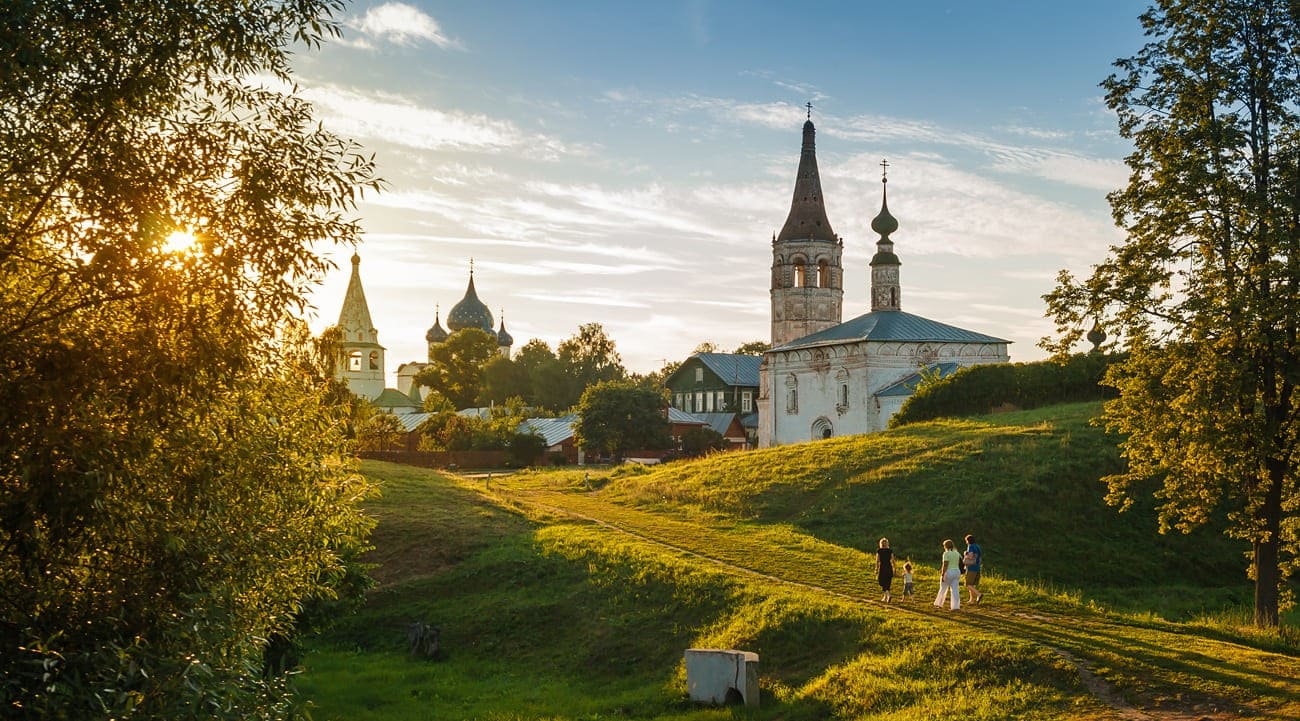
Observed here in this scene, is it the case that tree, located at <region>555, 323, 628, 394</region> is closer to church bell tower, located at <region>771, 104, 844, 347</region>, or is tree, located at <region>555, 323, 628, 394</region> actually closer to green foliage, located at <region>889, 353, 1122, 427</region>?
church bell tower, located at <region>771, 104, 844, 347</region>

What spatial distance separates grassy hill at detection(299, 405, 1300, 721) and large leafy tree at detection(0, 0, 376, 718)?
30.6ft

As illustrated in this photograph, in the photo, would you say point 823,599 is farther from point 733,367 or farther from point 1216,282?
point 733,367

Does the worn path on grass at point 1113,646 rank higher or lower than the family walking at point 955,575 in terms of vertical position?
lower

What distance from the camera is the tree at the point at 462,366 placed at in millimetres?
113750

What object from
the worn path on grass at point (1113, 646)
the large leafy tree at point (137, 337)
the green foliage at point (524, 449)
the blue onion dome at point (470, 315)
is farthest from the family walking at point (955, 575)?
the blue onion dome at point (470, 315)

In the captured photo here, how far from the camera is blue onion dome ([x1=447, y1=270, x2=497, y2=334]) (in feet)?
440

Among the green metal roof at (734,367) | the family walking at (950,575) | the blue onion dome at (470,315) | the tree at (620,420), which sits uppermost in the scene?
the blue onion dome at (470,315)

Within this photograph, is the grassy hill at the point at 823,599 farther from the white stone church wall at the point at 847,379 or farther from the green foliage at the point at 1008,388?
the white stone church wall at the point at 847,379

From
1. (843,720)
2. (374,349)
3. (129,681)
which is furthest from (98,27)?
(374,349)

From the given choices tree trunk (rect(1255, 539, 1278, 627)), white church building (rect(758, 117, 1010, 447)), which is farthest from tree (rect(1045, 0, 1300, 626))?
white church building (rect(758, 117, 1010, 447))

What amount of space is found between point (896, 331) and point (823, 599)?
41686 millimetres

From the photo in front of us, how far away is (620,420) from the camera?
6469cm

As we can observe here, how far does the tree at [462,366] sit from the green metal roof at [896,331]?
5682 centimetres

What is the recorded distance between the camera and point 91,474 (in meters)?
9.60
